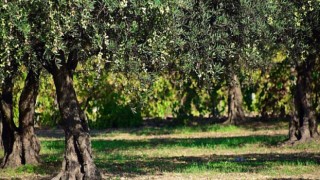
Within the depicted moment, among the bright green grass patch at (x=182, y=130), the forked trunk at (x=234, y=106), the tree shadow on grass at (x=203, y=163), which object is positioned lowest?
the tree shadow on grass at (x=203, y=163)

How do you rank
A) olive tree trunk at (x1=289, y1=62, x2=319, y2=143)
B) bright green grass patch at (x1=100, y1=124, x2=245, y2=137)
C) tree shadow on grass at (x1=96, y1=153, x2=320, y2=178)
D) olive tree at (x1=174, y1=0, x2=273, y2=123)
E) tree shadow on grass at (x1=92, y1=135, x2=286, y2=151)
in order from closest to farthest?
olive tree at (x1=174, y1=0, x2=273, y2=123), tree shadow on grass at (x1=96, y1=153, x2=320, y2=178), olive tree trunk at (x1=289, y1=62, x2=319, y2=143), tree shadow on grass at (x1=92, y1=135, x2=286, y2=151), bright green grass patch at (x1=100, y1=124, x2=245, y2=137)

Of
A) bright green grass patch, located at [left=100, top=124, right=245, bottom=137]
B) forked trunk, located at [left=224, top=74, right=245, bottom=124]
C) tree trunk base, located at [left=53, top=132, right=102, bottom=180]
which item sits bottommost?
tree trunk base, located at [left=53, top=132, right=102, bottom=180]

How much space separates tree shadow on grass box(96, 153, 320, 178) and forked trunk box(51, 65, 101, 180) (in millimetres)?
1697

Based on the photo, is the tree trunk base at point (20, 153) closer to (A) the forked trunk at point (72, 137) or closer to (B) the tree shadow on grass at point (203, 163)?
(B) the tree shadow on grass at point (203, 163)

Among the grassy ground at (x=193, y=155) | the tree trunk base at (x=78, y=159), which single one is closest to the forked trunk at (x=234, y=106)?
the grassy ground at (x=193, y=155)

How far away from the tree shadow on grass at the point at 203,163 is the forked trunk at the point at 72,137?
170 cm

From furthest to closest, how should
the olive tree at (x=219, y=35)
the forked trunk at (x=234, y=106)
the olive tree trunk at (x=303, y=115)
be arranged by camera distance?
the forked trunk at (x=234, y=106), the olive tree trunk at (x=303, y=115), the olive tree at (x=219, y=35)

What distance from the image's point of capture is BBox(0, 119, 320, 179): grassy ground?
51.0ft

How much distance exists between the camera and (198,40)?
13.4m

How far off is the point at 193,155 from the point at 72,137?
6.27 meters

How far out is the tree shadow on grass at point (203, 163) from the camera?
52.2 feet

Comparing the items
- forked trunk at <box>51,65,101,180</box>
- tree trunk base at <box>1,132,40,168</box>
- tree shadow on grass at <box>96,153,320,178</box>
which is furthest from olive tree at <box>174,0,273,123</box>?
tree trunk base at <box>1,132,40,168</box>

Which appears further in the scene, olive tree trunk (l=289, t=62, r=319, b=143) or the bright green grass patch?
the bright green grass patch

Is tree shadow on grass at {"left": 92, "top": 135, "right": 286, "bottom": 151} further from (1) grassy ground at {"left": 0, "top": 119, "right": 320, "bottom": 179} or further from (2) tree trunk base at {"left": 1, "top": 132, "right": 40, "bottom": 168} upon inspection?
(2) tree trunk base at {"left": 1, "top": 132, "right": 40, "bottom": 168}
